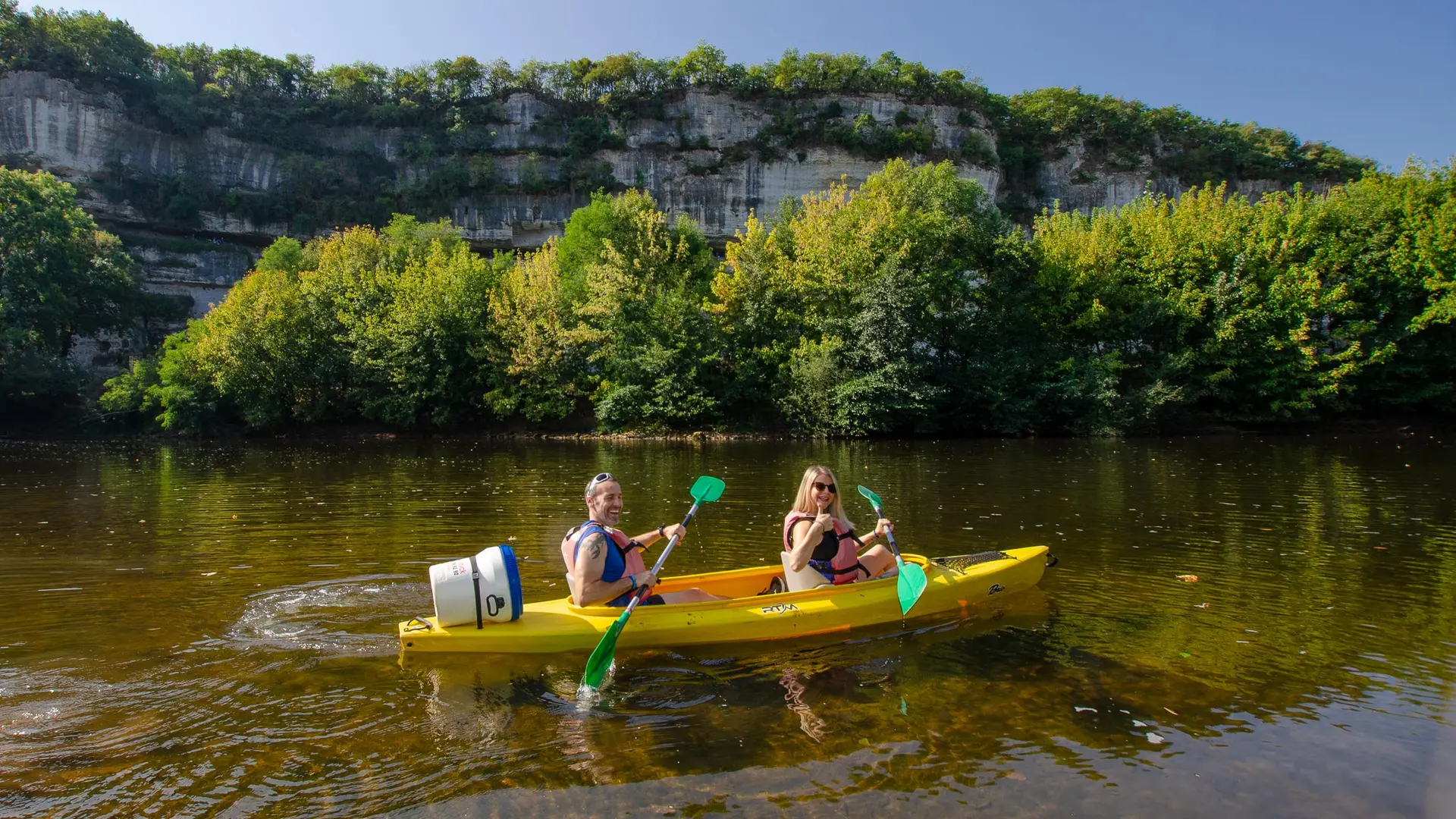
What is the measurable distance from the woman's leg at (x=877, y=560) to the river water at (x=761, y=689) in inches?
25.7

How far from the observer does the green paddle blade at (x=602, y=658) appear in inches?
206

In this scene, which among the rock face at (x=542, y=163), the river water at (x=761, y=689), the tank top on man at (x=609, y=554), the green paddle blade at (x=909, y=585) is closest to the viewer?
the river water at (x=761, y=689)

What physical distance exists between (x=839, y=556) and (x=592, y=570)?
209cm

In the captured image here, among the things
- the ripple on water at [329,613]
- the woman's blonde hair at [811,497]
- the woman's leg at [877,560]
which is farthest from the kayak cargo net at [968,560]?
the ripple on water at [329,613]

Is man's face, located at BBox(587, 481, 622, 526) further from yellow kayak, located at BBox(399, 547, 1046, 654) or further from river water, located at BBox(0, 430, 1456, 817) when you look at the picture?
river water, located at BBox(0, 430, 1456, 817)

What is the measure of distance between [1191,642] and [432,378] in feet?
101

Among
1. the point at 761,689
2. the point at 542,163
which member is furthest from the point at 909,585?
the point at 542,163

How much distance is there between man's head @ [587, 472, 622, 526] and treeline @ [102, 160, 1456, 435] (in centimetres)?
2106

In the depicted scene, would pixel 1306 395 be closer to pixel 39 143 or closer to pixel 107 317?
pixel 107 317

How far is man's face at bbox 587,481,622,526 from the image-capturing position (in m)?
5.90

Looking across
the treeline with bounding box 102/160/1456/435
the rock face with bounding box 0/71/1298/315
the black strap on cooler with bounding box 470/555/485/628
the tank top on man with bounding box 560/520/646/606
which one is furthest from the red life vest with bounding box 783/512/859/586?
the rock face with bounding box 0/71/1298/315

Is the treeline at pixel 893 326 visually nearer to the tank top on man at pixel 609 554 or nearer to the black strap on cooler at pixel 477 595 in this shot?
the tank top on man at pixel 609 554

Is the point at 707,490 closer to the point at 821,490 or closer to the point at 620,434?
the point at 821,490

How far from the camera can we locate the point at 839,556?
6715 millimetres
